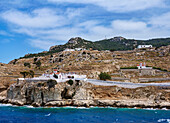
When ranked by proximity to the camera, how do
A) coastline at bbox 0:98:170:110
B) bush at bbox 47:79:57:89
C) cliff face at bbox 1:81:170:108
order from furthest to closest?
bush at bbox 47:79:57:89
cliff face at bbox 1:81:170:108
coastline at bbox 0:98:170:110

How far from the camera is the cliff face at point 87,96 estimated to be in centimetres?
4578

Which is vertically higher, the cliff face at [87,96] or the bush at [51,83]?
the bush at [51,83]

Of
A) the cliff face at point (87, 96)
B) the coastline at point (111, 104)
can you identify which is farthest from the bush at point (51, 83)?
the coastline at point (111, 104)

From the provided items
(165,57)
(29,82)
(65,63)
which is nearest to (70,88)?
(29,82)

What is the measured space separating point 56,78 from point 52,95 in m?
7.05

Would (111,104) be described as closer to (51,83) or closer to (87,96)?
(87,96)

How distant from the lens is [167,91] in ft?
154

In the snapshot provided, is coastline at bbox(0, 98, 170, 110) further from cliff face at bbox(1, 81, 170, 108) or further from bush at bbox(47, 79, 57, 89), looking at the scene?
bush at bbox(47, 79, 57, 89)

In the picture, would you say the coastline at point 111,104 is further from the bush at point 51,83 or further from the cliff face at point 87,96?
the bush at point 51,83

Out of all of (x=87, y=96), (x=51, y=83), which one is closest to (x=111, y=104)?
(x=87, y=96)

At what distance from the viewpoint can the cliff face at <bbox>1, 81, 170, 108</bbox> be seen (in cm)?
4578

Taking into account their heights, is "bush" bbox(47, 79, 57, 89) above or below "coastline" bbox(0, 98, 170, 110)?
above

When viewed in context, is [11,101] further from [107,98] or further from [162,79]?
[162,79]

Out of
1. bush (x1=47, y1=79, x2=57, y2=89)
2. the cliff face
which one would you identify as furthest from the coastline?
bush (x1=47, y1=79, x2=57, y2=89)
